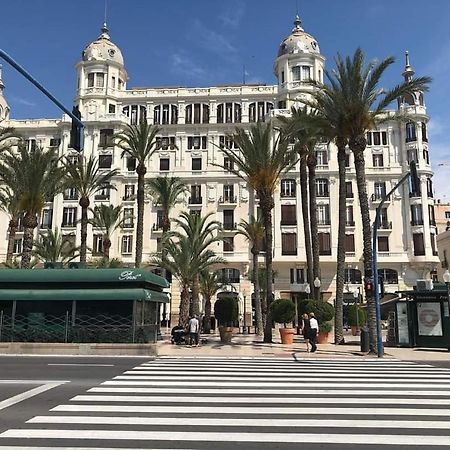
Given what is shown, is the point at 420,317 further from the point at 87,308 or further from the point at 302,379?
the point at 87,308

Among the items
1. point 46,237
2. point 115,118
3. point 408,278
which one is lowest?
point 408,278

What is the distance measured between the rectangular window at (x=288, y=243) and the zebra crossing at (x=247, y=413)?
38.5 meters

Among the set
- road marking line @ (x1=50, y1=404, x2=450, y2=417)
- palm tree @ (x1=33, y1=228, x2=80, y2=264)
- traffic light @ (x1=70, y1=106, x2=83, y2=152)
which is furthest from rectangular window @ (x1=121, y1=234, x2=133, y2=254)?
road marking line @ (x1=50, y1=404, x2=450, y2=417)

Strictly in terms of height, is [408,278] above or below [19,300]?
above

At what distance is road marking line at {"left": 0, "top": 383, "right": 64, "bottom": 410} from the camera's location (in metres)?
9.20

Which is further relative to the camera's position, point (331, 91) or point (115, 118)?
point (115, 118)

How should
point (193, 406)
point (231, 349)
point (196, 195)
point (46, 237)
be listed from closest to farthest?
point (193, 406)
point (231, 349)
point (46, 237)
point (196, 195)

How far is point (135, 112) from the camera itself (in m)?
58.1

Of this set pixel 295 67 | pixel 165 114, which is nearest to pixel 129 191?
pixel 165 114

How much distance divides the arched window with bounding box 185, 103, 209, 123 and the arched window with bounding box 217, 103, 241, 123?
60.1 inches

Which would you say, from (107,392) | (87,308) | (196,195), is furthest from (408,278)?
(107,392)

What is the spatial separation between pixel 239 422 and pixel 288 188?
48.3m

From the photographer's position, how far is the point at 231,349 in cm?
2234

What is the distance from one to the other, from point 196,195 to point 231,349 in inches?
1348
